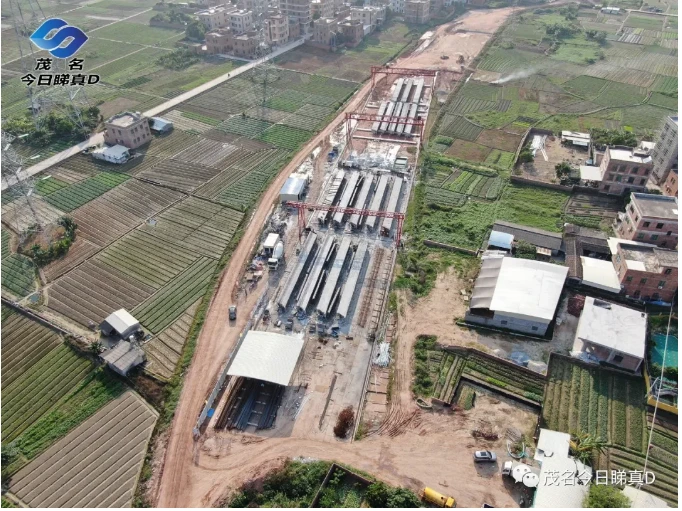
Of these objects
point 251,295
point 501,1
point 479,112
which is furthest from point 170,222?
point 501,1

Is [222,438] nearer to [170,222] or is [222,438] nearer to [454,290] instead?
[454,290]

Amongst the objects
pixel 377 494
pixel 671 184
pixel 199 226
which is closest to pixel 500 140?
pixel 671 184

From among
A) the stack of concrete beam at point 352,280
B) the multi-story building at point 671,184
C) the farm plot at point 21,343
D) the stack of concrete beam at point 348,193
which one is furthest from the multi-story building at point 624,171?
the farm plot at point 21,343

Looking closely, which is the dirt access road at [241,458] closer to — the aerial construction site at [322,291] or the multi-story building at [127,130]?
the aerial construction site at [322,291]

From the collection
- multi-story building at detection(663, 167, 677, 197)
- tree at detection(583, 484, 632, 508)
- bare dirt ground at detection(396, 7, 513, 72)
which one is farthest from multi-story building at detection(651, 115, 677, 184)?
tree at detection(583, 484, 632, 508)

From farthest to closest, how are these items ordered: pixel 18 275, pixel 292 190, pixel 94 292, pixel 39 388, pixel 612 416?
pixel 292 190 → pixel 18 275 → pixel 94 292 → pixel 39 388 → pixel 612 416

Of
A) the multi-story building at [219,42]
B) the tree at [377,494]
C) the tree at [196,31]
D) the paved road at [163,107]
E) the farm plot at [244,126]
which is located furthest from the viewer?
the tree at [196,31]

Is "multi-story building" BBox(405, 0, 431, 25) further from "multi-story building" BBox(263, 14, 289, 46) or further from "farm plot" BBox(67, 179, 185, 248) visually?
"farm plot" BBox(67, 179, 185, 248)

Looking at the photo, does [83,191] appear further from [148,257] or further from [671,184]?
[671,184]
